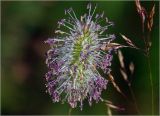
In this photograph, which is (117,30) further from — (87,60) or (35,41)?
(87,60)

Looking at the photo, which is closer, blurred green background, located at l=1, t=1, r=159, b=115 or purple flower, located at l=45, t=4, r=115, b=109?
purple flower, located at l=45, t=4, r=115, b=109

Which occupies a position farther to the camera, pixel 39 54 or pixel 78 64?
pixel 39 54

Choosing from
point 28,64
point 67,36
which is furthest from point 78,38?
point 28,64

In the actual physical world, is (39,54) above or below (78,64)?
above

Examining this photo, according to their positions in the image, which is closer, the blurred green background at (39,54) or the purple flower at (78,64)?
the purple flower at (78,64)
